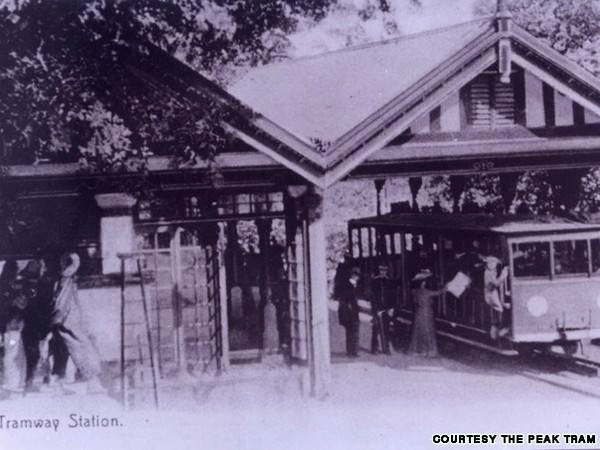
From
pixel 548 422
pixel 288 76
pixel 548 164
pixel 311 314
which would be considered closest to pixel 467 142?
pixel 548 164

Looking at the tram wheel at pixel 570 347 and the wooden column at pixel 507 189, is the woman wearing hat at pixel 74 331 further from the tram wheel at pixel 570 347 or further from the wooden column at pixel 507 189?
the wooden column at pixel 507 189

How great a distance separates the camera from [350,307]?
1163 cm

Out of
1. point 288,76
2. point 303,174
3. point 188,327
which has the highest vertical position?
point 288,76

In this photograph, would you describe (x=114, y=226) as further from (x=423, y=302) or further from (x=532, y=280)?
(x=532, y=280)

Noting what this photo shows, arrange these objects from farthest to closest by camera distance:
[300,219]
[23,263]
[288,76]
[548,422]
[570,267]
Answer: [288,76]
[570,267]
[300,219]
[23,263]
[548,422]

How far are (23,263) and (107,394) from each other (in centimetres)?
174

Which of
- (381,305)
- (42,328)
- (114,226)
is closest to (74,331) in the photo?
(42,328)

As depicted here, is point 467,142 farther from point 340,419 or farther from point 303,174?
point 340,419

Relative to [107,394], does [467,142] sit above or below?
above

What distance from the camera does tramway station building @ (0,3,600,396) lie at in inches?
351

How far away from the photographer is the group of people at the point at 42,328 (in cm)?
864

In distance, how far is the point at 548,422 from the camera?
8453 millimetres

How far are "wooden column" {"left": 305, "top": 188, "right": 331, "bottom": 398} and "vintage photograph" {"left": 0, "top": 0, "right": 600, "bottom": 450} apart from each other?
0.08 ft

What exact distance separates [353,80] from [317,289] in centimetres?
304
